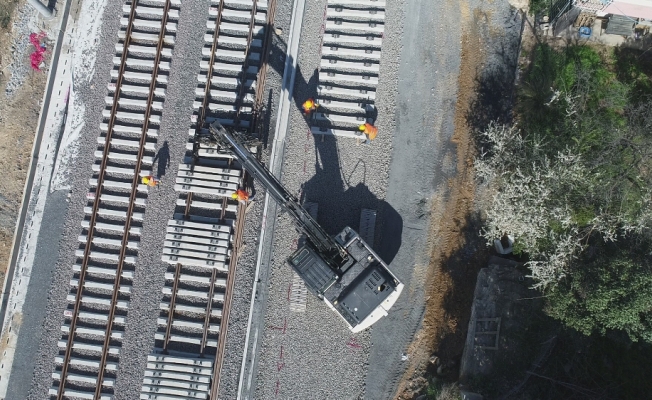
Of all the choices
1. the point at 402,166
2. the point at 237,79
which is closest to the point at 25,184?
the point at 237,79

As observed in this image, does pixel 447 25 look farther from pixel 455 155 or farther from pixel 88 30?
pixel 88 30

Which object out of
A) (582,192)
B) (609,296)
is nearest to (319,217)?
(582,192)

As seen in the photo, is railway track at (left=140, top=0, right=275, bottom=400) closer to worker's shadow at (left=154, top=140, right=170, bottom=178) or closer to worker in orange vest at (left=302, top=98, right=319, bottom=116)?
worker's shadow at (left=154, top=140, right=170, bottom=178)

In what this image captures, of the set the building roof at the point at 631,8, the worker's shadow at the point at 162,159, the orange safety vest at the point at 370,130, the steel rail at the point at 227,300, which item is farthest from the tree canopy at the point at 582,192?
the worker's shadow at the point at 162,159

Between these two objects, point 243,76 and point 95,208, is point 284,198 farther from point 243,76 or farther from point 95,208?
point 95,208

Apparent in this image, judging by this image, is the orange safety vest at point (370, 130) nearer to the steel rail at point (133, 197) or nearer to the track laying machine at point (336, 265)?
the track laying machine at point (336, 265)

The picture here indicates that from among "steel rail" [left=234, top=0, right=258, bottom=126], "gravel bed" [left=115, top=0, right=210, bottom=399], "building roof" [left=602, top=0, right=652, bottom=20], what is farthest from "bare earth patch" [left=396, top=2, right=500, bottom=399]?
"gravel bed" [left=115, top=0, right=210, bottom=399]
